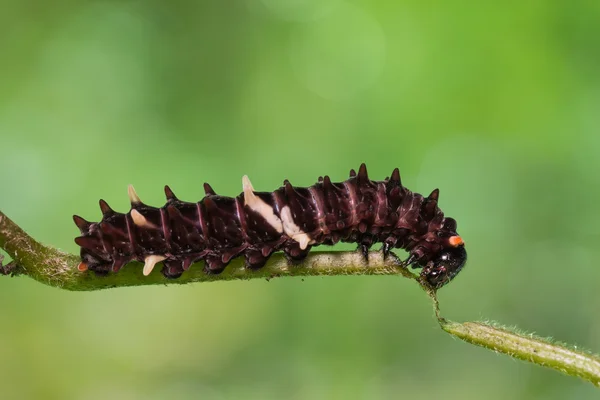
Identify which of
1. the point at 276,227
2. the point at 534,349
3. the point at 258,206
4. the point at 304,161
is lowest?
the point at 304,161

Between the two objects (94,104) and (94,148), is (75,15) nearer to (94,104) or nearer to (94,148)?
(94,104)

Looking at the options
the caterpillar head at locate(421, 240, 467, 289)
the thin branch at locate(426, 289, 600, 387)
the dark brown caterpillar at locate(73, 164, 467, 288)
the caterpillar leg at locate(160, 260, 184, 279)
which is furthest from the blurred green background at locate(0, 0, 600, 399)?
the thin branch at locate(426, 289, 600, 387)

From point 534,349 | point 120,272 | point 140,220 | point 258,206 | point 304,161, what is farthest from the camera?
point 304,161

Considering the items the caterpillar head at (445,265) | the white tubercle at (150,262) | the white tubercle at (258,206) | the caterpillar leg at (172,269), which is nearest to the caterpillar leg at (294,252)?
the white tubercle at (258,206)

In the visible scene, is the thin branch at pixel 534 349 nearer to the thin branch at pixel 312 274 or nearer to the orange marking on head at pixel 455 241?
the thin branch at pixel 312 274

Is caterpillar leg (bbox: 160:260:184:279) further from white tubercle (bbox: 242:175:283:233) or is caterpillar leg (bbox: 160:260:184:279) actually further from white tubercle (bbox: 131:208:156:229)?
white tubercle (bbox: 242:175:283:233)

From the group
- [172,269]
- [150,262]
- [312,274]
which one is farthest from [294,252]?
[150,262]

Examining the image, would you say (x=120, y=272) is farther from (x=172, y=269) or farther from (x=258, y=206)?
(x=258, y=206)
